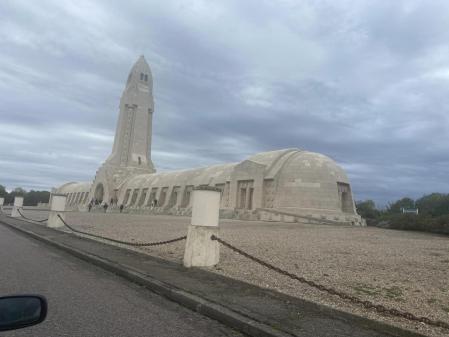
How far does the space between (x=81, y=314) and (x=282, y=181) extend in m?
33.7

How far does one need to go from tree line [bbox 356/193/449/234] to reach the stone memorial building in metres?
4.97

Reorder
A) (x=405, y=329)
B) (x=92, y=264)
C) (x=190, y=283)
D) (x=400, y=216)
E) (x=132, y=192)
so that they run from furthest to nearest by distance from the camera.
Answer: (x=132, y=192)
(x=400, y=216)
(x=92, y=264)
(x=190, y=283)
(x=405, y=329)

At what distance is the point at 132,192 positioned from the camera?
64.1m

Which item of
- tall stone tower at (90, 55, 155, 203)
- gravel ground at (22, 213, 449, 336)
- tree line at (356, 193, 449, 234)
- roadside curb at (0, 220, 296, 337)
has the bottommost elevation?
roadside curb at (0, 220, 296, 337)

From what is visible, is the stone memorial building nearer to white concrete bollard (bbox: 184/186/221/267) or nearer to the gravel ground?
the gravel ground

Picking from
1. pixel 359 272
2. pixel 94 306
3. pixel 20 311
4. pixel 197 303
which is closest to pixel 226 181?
pixel 359 272

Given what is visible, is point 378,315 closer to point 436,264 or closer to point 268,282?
point 268,282

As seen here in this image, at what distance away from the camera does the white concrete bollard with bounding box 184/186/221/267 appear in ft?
29.5

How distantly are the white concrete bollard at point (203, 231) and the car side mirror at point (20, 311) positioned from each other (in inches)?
275

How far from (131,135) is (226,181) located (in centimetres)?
2630

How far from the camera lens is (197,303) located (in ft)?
19.5

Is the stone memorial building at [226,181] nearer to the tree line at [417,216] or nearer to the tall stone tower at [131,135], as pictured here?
the tall stone tower at [131,135]

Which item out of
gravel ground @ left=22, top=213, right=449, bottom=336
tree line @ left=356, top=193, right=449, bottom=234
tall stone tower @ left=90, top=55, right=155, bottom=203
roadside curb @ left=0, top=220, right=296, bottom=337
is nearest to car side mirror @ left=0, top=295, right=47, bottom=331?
roadside curb @ left=0, top=220, right=296, bottom=337

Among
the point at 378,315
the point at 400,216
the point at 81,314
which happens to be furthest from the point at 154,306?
the point at 400,216
